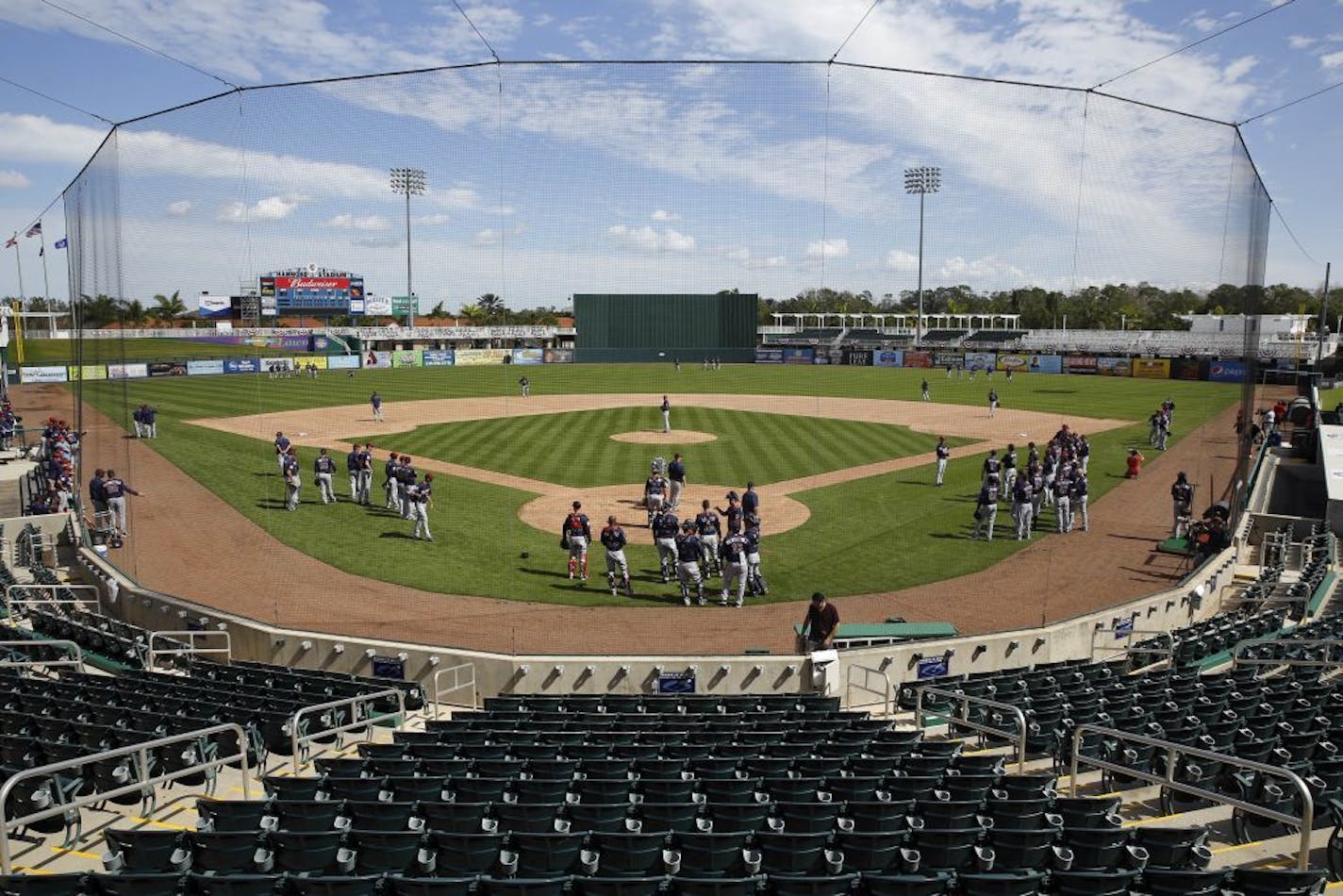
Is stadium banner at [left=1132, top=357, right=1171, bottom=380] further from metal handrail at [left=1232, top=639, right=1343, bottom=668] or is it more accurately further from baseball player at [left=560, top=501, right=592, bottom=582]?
baseball player at [left=560, top=501, right=592, bottom=582]

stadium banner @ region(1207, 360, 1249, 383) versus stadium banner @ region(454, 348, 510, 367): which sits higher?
stadium banner @ region(454, 348, 510, 367)

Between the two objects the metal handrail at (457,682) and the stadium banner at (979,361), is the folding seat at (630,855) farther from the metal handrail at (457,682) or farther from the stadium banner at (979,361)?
the stadium banner at (979,361)

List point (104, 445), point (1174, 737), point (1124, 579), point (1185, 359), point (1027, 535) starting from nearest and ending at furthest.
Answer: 1. point (1174, 737)
2. point (1124, 579)
3. point (1027, 535)
4. point (104, 445)
5. point (1185, 359)

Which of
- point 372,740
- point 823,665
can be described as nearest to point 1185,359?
point 823,665

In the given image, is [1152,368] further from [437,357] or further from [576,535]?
[576,535]

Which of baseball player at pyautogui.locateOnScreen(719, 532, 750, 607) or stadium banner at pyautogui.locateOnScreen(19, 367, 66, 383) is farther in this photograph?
stadium banner at pyautogui.locateOnScreen(19, 367, 66, 383)

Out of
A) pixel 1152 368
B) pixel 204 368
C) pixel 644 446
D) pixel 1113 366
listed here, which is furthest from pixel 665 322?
pixel 1113 366

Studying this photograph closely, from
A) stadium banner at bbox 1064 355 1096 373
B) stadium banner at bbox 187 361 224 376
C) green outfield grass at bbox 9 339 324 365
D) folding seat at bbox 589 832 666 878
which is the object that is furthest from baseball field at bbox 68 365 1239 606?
folding seat at bbox 589 832 666 878

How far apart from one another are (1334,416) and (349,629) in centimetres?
3294

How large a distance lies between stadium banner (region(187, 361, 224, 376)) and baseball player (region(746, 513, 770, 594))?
5236 centimetres

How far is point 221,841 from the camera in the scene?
523cm

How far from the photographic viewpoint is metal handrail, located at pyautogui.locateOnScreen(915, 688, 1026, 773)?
25.0 ft

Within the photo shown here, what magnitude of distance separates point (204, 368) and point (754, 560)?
54.1 metres

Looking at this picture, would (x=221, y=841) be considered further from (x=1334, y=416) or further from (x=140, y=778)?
(x=1334, y=416)
